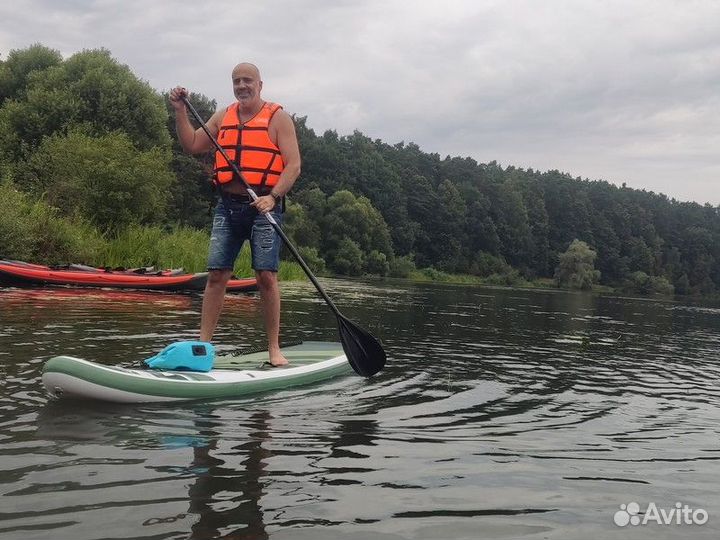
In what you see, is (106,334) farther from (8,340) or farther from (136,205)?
(136,205)

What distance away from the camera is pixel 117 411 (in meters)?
3.90

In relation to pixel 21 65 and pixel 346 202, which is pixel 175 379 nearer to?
pixel 21 65

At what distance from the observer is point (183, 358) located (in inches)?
180

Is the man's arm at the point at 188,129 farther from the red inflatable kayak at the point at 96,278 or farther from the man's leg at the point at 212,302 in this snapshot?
the red inflatable kayak at the point at 96,278

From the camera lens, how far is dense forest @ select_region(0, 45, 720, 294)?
2297cm

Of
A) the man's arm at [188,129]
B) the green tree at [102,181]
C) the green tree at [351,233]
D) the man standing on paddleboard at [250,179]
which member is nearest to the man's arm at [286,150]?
the man standing on paddleboard at [250,179]

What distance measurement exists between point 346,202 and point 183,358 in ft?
190

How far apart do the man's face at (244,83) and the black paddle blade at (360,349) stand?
1926 mm

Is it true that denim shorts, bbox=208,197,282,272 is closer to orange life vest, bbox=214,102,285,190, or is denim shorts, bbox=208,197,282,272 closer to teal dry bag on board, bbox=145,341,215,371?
orange life vest, bbox=214,102,285,190

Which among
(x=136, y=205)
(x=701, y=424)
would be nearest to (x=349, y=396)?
(x=701, y=424)

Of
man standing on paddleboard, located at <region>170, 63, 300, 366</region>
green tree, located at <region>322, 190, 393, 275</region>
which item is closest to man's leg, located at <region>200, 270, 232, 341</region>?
man standing on paddleboard, located at <region>170, 63, 300, 366</region>

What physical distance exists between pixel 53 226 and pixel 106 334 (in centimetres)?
1141

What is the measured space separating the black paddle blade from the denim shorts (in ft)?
2.52

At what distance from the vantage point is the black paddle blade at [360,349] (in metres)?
5.38
